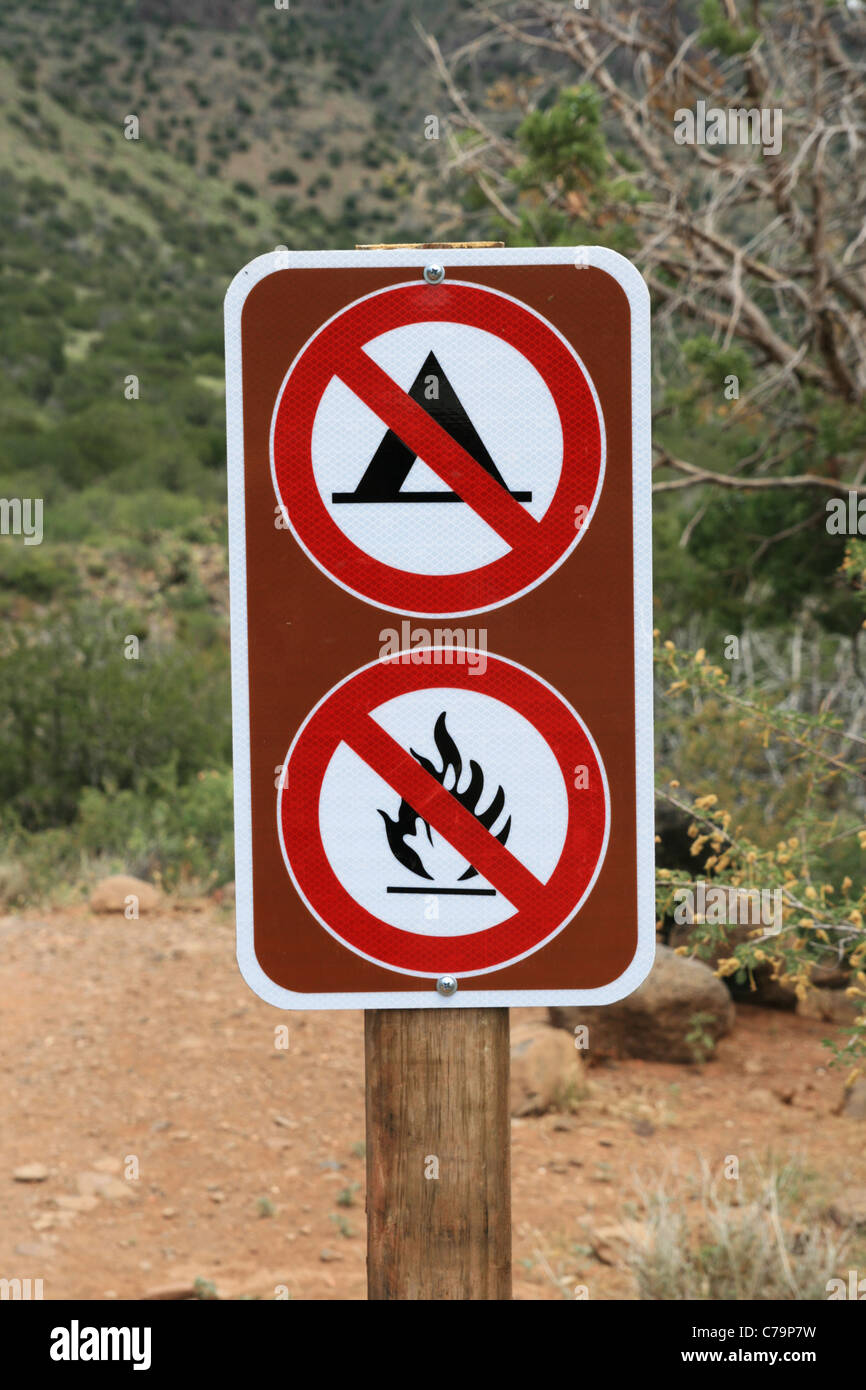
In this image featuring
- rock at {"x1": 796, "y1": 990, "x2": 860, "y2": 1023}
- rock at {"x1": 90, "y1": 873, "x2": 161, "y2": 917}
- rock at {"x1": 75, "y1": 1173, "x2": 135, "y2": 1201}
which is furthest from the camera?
rock at {"x1": 90, "y1": 873, "x2": 161, "y2": 917}

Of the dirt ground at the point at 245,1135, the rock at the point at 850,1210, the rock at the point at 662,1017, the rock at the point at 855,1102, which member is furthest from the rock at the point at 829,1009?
the rock at the point at 850,1210

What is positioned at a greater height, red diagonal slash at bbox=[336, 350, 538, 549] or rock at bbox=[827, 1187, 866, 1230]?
red diagonal slash at bbox=[336, 350, 538, 549]

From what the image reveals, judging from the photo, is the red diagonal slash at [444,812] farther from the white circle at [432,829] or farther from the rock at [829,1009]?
the rock at [829,1009]

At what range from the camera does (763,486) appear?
5977 mm

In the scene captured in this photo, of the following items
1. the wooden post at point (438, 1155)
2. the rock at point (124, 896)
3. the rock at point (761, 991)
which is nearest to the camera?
the wooden post at point (438, 1155)

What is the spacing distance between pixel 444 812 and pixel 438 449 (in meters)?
0.44

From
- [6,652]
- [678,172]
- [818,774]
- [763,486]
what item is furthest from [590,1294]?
[6,652]

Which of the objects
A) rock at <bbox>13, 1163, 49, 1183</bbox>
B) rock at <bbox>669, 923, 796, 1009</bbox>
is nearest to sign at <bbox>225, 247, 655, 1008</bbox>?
rock at <bbox>13, 1163, 49, 1183</bbox>

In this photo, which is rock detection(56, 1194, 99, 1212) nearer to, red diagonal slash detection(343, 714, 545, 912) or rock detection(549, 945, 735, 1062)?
rock detection(549, 945, 735, 1062)

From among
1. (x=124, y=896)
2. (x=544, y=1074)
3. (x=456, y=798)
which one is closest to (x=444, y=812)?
(x=456, y=798)

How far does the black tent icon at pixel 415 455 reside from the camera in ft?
5.27

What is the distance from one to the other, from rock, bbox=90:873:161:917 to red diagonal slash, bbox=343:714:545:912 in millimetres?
5049

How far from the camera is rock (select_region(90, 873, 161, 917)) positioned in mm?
6469

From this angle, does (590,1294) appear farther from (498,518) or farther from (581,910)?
(498,518)
